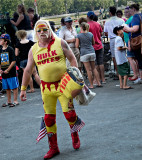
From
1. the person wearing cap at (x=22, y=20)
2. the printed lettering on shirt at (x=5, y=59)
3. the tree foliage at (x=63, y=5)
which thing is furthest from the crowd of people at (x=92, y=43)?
the tree foliage at (x=63, y=5)

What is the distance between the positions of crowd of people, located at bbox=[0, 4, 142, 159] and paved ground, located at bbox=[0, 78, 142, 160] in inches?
14.6

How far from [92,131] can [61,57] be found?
1712mm

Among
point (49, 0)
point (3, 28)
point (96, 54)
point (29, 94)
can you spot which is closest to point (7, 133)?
point (29, 94)

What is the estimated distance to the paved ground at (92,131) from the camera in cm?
557

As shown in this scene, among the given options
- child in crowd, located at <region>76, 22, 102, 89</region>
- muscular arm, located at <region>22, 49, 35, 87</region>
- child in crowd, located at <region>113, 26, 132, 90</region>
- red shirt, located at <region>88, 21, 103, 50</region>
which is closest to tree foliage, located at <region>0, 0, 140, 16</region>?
red shirt, located at <region>88, 21, 103, 50</region>

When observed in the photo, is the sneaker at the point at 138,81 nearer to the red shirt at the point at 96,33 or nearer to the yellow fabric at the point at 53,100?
the red shirt at the point at 96,33

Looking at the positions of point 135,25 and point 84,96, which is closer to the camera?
point 84,96

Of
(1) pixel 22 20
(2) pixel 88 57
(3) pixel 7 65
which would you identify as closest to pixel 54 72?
(3) pixel 7 65

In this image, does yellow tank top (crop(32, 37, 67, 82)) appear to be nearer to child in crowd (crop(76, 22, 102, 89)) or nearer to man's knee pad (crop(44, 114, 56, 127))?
man's knee pad (crop(44, 114, 56, 127))

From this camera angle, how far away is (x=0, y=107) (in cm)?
1052

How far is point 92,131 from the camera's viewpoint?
22.1ft

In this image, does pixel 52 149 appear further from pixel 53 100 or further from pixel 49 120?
pixel 53 100

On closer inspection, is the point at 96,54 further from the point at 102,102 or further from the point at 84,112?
the point at 84,112

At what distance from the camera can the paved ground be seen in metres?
5.57
